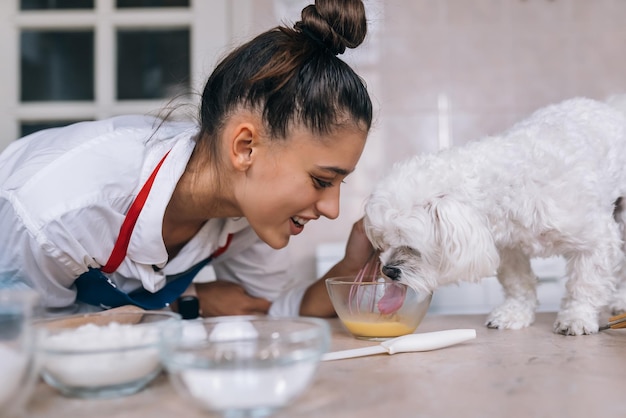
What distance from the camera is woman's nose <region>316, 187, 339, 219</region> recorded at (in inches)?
45.8

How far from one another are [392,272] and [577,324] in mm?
331

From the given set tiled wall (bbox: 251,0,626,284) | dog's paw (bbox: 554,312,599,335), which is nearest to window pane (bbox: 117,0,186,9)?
tiled wall (bbox: 251,0,626,284)

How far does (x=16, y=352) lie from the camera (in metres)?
Answer: 0.56

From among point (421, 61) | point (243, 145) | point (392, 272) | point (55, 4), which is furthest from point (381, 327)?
point (55, 4)

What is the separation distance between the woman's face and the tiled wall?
4.26ft

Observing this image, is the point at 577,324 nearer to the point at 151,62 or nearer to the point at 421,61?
the point at 421,61

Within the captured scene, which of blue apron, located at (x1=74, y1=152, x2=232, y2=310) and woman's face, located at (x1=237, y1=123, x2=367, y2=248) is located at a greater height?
woman's face, located at (x1=237, y1=123, x2=367, y2=248)

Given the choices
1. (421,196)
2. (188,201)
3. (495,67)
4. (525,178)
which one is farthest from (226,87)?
(495,67)

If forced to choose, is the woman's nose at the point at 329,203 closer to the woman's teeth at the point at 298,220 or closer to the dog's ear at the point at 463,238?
the woman's teeth at the point at 298,220

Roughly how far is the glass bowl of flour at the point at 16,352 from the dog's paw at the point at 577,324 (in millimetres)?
864

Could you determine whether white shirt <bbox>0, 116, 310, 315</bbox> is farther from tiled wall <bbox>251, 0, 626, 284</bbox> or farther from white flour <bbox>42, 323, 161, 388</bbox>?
tiled wall <bbox>251, 0, 626, 284</bbox>

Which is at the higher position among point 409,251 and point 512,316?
point 409,251

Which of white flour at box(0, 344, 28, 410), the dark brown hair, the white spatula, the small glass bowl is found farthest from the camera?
the dark brown hair

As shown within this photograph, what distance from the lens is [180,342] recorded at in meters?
0.61
